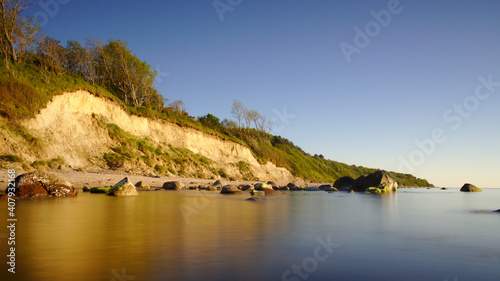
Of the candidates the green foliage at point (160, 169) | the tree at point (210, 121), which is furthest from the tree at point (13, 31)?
the tree at point (210, 121)

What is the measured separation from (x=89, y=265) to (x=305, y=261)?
2775mm

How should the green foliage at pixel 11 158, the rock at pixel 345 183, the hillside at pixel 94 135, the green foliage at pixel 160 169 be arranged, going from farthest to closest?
the rock at pixel 345 183 < the green foliage at pixel 160 169 < the hillside at pixel 94 135 < the green foliage at pixel 11 158

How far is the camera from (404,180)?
125500 mm

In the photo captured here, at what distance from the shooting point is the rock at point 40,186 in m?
12.0

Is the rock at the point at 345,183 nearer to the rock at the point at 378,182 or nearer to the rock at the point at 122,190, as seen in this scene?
the rock at the point at 378,182

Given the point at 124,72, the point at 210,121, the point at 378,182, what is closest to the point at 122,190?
the point at 378,182

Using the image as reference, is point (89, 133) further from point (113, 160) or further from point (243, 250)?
point (243, 250)

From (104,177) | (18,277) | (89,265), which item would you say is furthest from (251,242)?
(104,177)

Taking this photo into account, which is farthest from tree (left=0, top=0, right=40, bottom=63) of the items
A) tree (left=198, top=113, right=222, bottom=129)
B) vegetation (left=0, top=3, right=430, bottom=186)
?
tree (left=198, top=113, right=222, bottom=129)

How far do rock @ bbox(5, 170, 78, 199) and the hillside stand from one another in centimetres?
944

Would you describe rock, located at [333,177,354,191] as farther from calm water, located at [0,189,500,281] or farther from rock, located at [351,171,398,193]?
calm water, located at [0,189,500,281]

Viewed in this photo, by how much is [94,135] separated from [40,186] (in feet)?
68.4

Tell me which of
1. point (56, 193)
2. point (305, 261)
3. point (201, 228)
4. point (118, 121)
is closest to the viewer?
point (305, 261)

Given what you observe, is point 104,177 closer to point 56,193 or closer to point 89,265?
point 56,193
